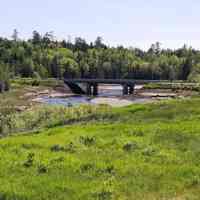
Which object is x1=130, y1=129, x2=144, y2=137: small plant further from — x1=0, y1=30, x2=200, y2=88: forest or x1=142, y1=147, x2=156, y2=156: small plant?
x1=0, y1=30, x2=200, y2=88: forest

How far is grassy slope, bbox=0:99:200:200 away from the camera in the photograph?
11594 millimetres

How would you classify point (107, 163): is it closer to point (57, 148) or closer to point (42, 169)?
point (42, 169)

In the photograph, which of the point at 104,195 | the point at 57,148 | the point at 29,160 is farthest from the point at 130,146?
the point at 104,195

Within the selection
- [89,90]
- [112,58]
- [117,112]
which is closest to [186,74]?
[112,58]

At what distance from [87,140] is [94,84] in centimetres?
10887

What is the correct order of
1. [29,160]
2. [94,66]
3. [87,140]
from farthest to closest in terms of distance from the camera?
[94,66], [87,140], [29,160]

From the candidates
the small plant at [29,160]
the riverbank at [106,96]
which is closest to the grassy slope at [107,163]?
the small plant at [29,160]

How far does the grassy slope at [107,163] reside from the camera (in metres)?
11.6

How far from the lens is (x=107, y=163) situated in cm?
1422

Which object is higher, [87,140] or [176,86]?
[87,140]

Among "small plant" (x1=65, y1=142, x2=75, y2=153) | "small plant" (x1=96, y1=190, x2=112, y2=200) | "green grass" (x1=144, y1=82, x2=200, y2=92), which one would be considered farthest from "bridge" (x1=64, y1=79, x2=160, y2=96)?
"small plant" (x1=96, y1=190, x2=112, y2=200)

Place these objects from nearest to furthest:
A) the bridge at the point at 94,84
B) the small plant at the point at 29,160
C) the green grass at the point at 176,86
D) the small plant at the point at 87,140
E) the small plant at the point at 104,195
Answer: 1. the small plant at the point at 104,195
2. the small plant at the point at 29,160
3. the small plant at the point at 87,140
4. the green grass at the point at 176,86
5. the bridge at the point at 94,84

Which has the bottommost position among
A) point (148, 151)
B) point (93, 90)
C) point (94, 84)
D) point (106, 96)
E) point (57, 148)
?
point (106, 96)

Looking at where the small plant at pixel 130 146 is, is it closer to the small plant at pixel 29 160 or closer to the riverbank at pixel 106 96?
the small plant at pixel 29 160
